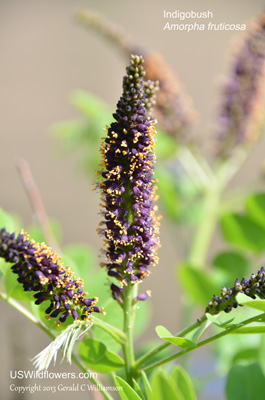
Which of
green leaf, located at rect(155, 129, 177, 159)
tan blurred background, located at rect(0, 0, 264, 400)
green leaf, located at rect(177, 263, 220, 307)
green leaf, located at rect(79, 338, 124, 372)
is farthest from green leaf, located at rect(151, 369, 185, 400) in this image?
tan blurred background, located at rect(0, 0, 264, 400)

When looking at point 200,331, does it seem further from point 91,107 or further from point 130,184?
point 91,107

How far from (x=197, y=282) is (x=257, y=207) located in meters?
0.12

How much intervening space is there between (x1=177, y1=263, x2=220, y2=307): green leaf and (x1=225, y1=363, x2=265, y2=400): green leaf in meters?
0.15

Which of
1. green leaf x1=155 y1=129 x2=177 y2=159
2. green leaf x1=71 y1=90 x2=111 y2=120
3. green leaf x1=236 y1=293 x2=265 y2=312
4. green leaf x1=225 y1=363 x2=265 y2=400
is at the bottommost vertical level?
green leaf x1=225 y1=363 x2=265 y2=400

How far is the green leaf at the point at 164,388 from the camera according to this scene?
0.94 feet

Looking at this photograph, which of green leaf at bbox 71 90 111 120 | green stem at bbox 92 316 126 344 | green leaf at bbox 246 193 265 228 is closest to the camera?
green stem at bbox 92 316 126 344

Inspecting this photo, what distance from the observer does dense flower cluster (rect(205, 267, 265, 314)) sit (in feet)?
1.21

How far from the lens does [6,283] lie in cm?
45

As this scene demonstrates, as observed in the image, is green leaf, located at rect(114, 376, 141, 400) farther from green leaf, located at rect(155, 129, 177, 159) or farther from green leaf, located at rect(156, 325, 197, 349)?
green leaf, located at rect(155, 129, 177, 159)

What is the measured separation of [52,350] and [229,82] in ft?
2.01

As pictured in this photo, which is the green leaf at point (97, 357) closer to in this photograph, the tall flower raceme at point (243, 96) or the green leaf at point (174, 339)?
the green leaf at point (174, 339)

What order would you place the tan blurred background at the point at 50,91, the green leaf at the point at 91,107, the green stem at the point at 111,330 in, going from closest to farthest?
the green stem at the point at 111,330 < the green leaf at the point at 91,107 < the tan blurred background at the point at 50,91

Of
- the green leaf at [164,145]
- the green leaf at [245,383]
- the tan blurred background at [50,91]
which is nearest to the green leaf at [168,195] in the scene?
the green leaf at [164,145]

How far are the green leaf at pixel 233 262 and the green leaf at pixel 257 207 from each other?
6 cm
